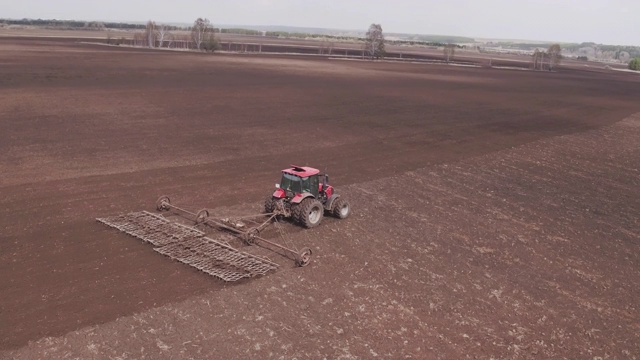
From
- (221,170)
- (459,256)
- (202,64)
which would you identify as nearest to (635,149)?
(459,256)

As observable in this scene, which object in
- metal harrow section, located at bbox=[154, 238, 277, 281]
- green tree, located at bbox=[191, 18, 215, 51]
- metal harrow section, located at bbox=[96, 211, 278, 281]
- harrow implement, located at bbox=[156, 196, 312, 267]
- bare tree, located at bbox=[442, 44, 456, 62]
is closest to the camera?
metal harrow section, located at bbox=[154, 238, 277, 281]

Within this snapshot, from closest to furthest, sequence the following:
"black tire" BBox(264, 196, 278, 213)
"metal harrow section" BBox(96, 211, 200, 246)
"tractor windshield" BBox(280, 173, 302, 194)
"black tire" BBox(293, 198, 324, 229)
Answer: "metal harrow section" BBox(96, 211, 200, 246), "black tire" BBox(293, 198, 324, 229), "tractor windshield" BBox(280, 173, 302, 194), "black tire" BBox(264, 196, 278, 213)

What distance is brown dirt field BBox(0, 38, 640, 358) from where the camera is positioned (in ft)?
43.7

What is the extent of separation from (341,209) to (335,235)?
144 centimetres

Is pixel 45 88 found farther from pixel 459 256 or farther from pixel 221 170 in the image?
pixel 459 256

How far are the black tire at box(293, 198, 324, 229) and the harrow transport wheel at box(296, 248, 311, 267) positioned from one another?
2.58 m

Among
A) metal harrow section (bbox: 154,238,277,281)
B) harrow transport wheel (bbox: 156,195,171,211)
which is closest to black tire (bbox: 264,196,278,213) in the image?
metal harrow section (bbox: 154,238,277,281)

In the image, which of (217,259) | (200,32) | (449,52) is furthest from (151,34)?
(217,259)

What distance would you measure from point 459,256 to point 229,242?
8194 millimetres

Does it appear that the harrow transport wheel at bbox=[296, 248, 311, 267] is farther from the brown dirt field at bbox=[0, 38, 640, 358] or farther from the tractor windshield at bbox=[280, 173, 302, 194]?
the tractor windshield at bbox=[280, 173, 302, 194]

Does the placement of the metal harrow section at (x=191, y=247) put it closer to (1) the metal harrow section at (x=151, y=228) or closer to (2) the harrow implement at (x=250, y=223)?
(1) the metal harrow section at (x=151, y=228)

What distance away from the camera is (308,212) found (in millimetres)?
19312

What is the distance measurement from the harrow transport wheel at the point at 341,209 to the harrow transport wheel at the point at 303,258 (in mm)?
3893

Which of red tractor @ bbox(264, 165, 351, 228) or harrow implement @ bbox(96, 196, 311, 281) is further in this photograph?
red tractor @ bbox(264, 165, 351, 228)
